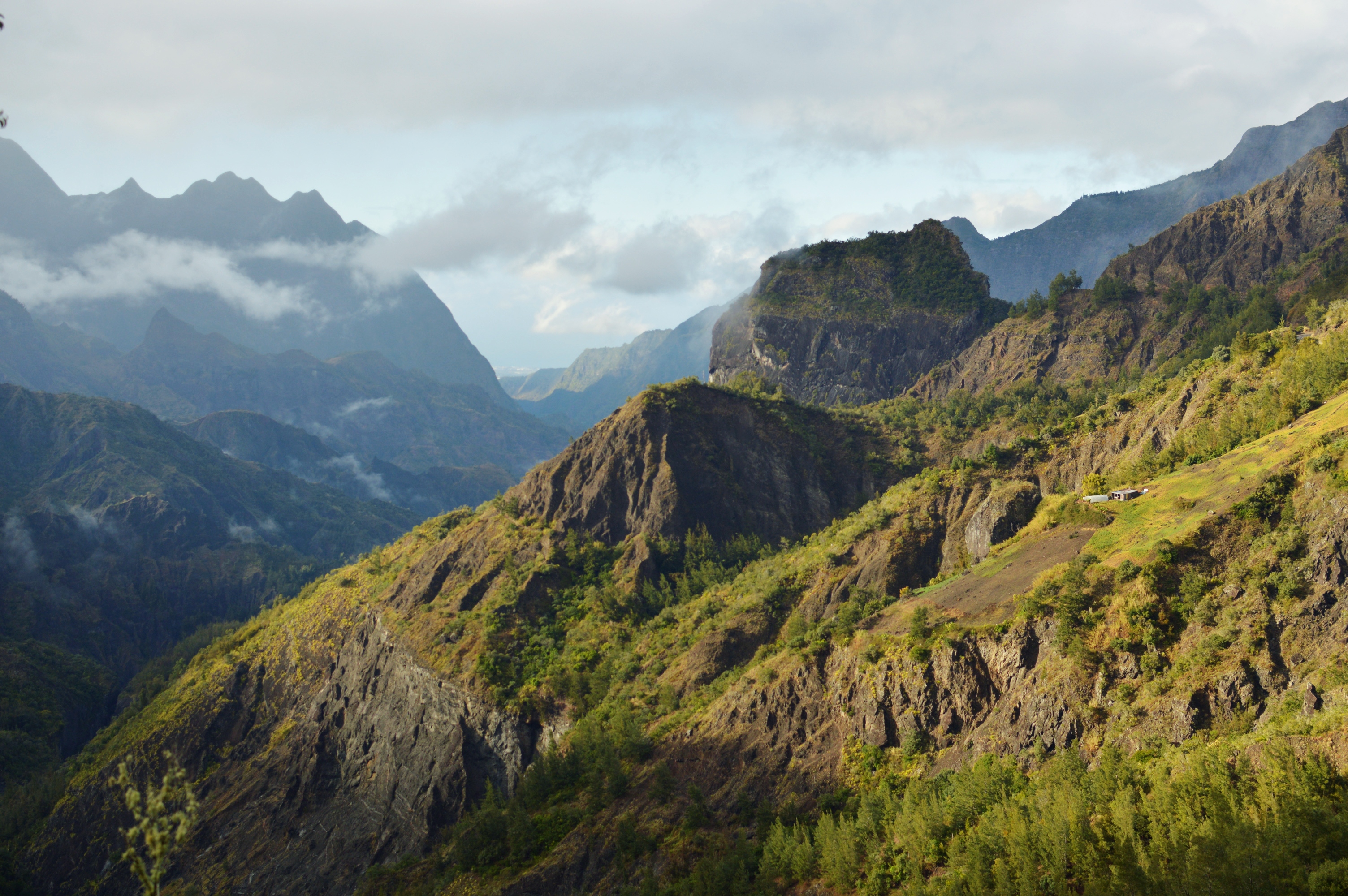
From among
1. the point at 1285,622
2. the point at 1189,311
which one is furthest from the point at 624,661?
the point at 1189,311

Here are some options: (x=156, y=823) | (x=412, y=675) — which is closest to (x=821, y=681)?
(x=412, y=675)

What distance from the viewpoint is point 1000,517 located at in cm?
10325

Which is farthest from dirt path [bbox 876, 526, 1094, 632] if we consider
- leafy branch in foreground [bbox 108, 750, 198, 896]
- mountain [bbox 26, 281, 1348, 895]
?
leafy branch in foreground [bbox 108, 750, 198, 896]

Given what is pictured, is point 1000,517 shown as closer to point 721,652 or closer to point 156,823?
point 721,652

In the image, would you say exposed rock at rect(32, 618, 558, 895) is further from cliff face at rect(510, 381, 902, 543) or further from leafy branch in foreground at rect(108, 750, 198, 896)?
leafy branch in foreground at rect(108, 750, 198, 896)

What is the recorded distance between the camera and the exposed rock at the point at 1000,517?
337 ft

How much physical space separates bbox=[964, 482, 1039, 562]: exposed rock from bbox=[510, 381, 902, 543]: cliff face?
184 feet

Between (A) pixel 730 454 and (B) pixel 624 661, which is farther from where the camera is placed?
(A) pixel 730 454

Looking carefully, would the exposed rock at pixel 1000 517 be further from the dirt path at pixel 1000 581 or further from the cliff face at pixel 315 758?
the cliff face at pixel 315 758

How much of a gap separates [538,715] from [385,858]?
2722cm

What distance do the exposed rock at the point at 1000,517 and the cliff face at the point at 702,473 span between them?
184 feet

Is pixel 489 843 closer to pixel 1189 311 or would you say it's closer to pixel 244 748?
pixel 244 748

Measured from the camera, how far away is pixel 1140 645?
69188 millimetres

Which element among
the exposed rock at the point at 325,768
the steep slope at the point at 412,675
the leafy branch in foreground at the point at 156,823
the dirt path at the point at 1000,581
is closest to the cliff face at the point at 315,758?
the exposed rock at the point at 325,768
